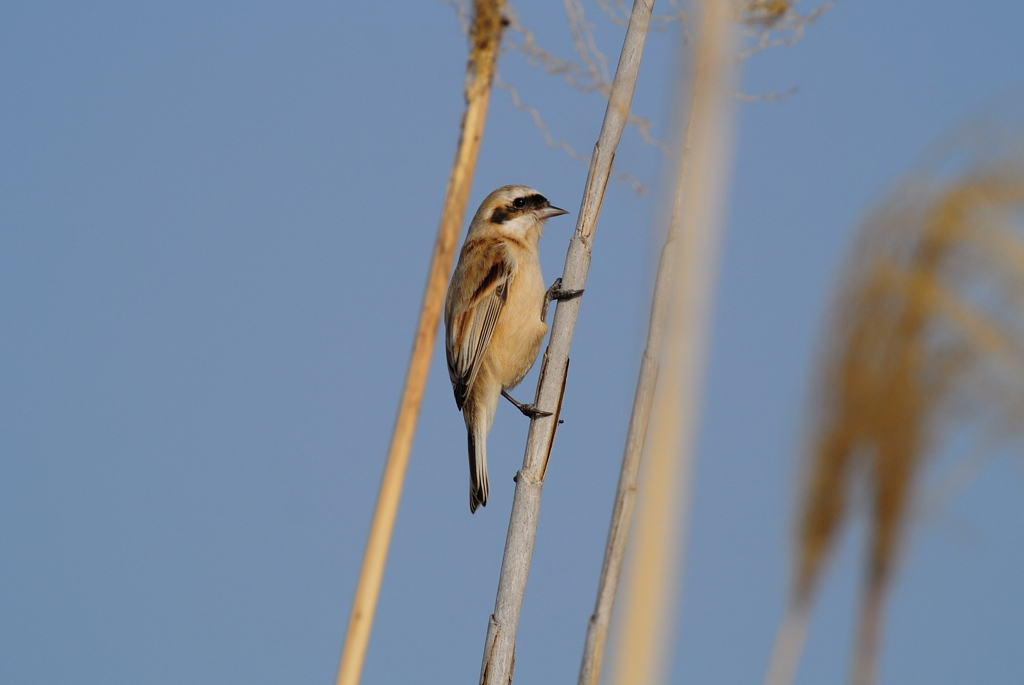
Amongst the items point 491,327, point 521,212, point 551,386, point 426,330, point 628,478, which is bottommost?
point 628,478

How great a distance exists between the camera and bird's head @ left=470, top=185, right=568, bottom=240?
17.9 feet

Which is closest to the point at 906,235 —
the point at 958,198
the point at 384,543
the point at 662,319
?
the point at 958,198

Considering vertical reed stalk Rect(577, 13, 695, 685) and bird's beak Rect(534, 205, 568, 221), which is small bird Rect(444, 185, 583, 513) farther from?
vertical reed stalk Rect(577, 13, 695, 685)

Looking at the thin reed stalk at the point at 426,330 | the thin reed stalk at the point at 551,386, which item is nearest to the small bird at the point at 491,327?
the thin reed stalk at the point at 551,386

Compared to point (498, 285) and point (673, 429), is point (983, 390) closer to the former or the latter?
point (673, 429)

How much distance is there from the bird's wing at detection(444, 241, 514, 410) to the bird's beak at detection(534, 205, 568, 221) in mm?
359

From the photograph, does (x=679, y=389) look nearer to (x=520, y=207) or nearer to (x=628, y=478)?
(x=628, y=478)

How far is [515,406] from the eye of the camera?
5.12 meters

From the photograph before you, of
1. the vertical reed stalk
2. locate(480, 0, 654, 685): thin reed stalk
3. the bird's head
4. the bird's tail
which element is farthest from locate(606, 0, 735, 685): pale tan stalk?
the bird's head

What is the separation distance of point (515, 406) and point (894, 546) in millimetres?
4125

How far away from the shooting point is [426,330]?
1.73 m

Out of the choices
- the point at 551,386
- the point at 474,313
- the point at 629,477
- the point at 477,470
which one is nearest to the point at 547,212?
the point at 474,313

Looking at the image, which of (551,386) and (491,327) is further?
(491,327)

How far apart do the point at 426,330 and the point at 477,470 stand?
10.1 feet
